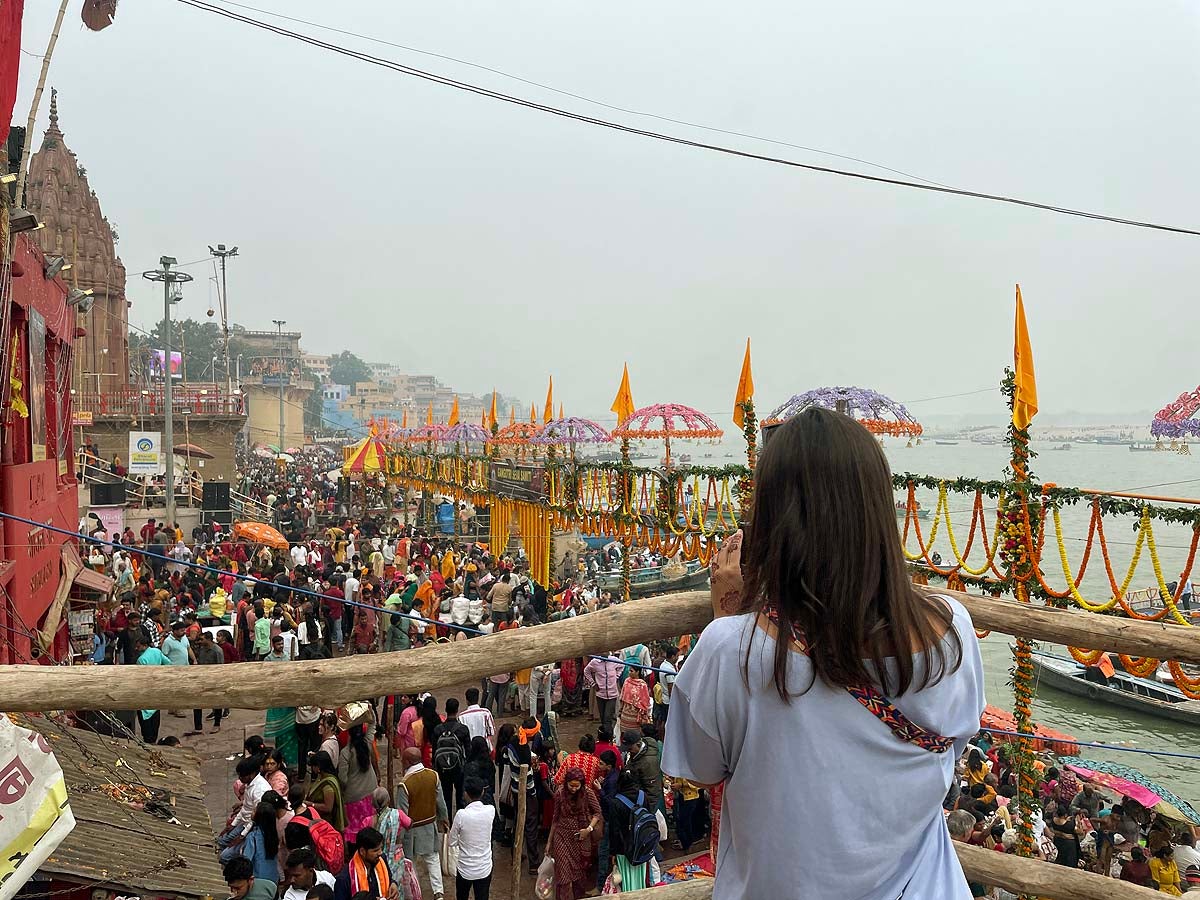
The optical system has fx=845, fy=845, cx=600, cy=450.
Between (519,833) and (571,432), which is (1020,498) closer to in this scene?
(519,833)

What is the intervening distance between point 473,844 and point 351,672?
15.8ft

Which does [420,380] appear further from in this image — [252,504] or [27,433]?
[27,433]

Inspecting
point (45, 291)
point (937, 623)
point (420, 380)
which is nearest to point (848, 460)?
point (937, 623)

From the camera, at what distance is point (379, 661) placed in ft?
6.28

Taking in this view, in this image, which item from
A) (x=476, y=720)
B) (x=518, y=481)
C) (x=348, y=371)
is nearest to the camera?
(x=476, y=720)

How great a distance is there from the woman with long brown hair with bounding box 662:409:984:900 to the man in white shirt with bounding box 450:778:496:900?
5223 millimetres

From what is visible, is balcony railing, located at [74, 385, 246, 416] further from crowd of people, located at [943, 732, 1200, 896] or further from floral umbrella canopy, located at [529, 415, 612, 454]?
crowd of people, located at [943, 732, 1200, 896]

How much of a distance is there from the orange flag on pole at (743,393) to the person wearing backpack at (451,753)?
7.75 metres

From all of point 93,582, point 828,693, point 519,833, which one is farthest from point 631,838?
point 93,582

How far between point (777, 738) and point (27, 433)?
9320 mm

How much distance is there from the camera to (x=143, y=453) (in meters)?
22.5

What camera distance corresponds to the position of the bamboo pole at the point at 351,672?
5.84ft

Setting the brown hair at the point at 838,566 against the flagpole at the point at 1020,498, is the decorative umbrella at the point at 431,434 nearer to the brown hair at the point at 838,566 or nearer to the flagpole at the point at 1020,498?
the flagpole at the point at 1020,498

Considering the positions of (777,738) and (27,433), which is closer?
(777,738)
